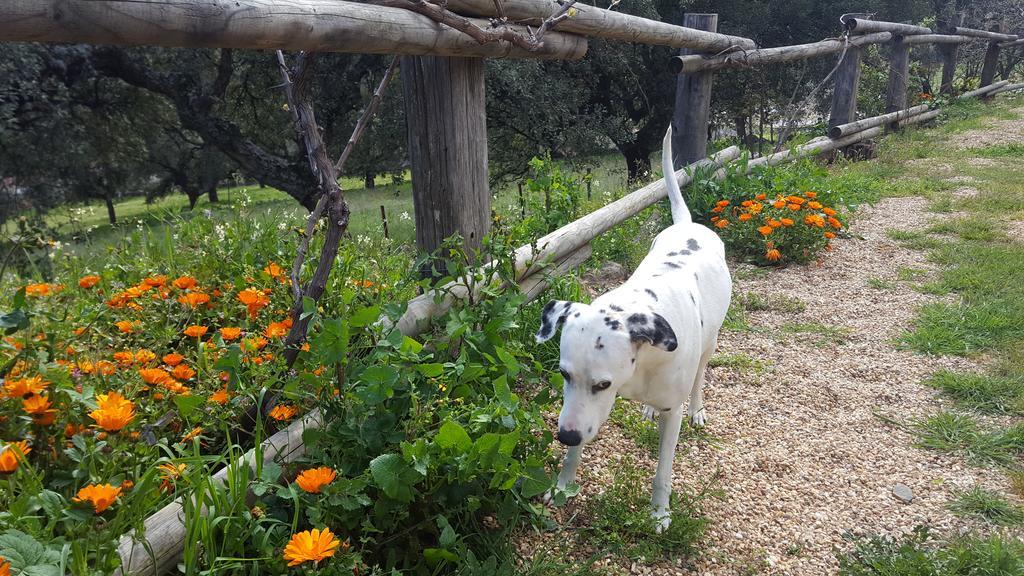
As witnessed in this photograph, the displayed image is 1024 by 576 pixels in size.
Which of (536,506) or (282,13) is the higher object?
(282,13)

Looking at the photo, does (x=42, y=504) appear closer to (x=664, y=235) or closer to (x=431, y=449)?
(x=431, y=449)

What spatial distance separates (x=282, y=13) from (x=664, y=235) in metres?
2.26

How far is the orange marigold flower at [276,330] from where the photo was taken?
2.37m

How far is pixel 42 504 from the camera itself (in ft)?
5.27

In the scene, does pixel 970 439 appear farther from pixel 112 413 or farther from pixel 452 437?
pixel 112 413

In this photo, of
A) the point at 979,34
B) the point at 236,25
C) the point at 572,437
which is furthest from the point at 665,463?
the point at 979,34

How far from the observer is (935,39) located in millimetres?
12875

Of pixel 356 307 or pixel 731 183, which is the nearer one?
pixel 356 307

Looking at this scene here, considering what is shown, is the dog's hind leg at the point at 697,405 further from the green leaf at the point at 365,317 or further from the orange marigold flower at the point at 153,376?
the orange marigold flower at the point at 153,376

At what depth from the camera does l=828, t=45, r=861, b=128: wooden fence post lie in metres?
10.5

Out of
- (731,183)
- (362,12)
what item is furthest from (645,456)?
(731,183)

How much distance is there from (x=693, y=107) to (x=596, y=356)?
18.2 ft

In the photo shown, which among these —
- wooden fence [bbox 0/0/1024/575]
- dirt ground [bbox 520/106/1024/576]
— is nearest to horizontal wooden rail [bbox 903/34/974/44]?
wooden fence [bbox 0/0/1024/575]

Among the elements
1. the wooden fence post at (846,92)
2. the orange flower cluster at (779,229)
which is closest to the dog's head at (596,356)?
the orange flower cluster at (779,229)
